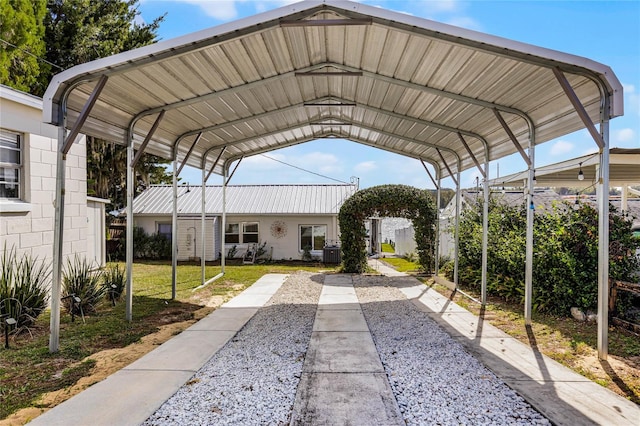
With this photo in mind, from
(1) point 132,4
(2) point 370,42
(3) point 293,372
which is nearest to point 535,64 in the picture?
(2) point 370,42

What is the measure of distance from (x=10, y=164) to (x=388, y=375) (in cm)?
745

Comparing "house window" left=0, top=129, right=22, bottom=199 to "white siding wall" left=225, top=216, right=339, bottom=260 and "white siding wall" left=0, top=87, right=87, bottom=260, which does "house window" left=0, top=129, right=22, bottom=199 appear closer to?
"white siding wall" left=0, top=87, right=87, bottom=260

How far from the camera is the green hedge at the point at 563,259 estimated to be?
6.41 metres

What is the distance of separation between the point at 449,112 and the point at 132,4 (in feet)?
61.0

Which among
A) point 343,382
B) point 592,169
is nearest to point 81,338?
point 343,382

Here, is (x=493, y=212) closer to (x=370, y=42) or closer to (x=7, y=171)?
(x=370, y=42)

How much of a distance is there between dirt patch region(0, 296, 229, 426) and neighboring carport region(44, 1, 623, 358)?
710 millimetres

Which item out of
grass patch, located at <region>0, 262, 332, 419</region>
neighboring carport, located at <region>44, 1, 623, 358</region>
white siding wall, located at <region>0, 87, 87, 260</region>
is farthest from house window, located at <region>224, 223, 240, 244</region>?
white siding wall, located at <region>0, 87, 87, 260</region>

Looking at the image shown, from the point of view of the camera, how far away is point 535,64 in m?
4.77

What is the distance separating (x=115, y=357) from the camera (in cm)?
491

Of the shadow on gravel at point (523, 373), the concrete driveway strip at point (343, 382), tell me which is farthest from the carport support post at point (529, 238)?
the concrete driveway strip at point (343, 382)

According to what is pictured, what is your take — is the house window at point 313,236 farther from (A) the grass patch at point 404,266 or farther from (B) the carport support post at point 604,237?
(B) the carport support post at point 604,237

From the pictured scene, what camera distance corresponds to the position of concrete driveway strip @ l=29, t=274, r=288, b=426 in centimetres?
333

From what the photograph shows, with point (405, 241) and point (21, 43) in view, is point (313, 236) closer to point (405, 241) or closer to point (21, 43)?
point (405, 241)
